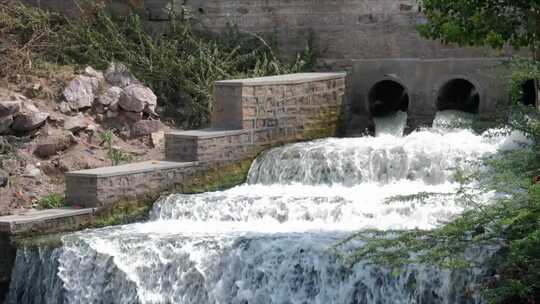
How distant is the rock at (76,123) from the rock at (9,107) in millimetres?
592

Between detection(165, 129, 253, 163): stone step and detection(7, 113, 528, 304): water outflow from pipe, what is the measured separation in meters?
0.34

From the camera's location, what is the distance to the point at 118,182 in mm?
14703

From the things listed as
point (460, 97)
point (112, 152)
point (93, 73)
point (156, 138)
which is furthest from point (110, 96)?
point (460, 97)

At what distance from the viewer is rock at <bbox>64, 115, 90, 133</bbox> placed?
53.5 ft

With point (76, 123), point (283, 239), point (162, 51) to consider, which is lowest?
point (283, 239)

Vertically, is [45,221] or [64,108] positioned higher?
[64,108]

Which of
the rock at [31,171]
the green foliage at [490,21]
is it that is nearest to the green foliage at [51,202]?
the rock at [31,171]

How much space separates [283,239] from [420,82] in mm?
4894

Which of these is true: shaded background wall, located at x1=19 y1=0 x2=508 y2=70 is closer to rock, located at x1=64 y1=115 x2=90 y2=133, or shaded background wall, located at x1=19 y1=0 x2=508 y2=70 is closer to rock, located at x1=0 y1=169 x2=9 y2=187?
rock, located at x1=64 y1=115 x2=90 y2=133

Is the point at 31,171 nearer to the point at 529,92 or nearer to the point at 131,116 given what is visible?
the point at 131,116

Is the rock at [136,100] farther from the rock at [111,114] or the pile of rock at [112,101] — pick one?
the rock at [111,114]

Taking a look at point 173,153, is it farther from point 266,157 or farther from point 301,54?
point 301,54

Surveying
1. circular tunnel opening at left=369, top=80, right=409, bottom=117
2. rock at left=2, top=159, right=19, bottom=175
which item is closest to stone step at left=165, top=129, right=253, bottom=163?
rock at left=2, top=159, right=19, bottom=175

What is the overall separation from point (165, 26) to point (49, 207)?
15.6 ft
